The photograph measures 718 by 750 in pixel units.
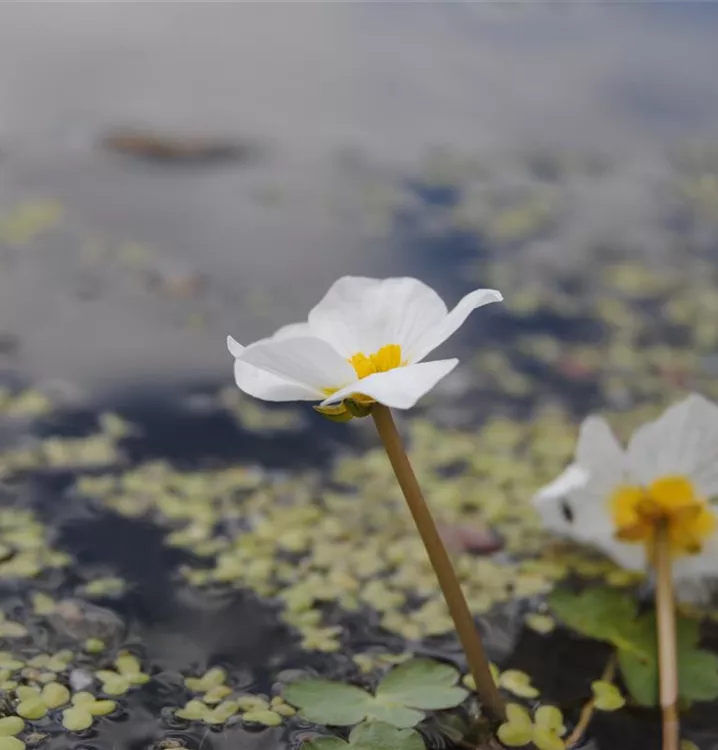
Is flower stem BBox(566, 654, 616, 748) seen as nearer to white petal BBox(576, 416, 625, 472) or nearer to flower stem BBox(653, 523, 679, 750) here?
flower stem BBox(653, 523, 679, 750)

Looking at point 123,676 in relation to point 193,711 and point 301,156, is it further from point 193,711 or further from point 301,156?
point 301,156

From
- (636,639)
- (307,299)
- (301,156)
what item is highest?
(301,156)

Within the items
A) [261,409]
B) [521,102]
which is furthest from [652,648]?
[521,102]

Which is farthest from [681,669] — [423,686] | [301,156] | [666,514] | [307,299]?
[301,156]

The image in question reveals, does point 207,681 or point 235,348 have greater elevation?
point 235,348

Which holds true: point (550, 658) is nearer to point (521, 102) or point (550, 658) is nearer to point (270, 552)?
point (270, 552)

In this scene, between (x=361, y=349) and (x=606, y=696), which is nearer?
(x=361, y=349)

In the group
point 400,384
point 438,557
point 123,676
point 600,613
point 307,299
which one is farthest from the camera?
point 307,299

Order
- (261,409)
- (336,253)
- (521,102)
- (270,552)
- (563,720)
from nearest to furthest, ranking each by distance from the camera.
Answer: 1. (563,720)
2. (270,552)
3. (261,409)
4. (336,253)
5. (521,102)
